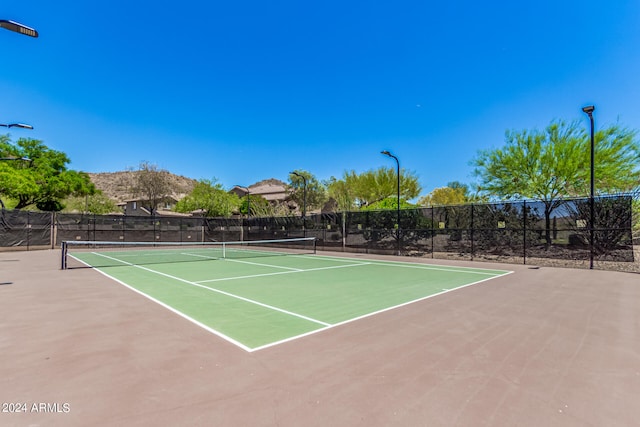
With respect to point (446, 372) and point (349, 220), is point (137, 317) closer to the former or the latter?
point (446, 372)

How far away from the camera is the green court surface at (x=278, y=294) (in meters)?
4.77

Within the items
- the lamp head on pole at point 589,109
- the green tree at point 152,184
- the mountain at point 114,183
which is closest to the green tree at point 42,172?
the green tree at point 152,184

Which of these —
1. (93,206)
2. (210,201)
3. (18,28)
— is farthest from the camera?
(93,206)

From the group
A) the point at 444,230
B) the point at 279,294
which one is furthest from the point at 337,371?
the point at 444,230

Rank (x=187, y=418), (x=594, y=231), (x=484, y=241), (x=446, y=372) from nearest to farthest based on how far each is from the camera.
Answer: (x=187, y=418), (x=446, y=372), (x=594, y=231), (x=484, y=241)

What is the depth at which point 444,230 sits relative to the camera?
52.7ft

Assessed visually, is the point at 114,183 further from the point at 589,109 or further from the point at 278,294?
the point at 589,109

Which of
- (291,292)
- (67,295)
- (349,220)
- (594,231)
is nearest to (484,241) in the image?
(594,231)

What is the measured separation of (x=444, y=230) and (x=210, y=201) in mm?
36454

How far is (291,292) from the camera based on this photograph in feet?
24.1

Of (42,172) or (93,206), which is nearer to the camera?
(42,172)

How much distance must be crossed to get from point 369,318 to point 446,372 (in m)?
1.97

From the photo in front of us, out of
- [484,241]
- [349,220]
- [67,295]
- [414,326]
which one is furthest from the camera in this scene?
[349,220]

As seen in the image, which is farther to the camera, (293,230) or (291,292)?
(293,230)
